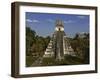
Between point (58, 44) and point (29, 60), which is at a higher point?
point (58, 44)

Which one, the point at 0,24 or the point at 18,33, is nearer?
the point at 0,24

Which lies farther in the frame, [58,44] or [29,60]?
[58,44]

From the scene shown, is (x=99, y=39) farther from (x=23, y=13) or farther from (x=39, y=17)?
(x=23, y=13)

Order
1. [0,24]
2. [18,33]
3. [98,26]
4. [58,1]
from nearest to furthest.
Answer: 1. [0,24]
2. [18,33]
3. [58,1]
4. [98,26]

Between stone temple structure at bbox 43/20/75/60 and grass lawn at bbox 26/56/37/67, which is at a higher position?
stone temple structure at bbox 43/20/75/60

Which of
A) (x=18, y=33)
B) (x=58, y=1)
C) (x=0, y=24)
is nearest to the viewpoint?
(x=0, y=24)

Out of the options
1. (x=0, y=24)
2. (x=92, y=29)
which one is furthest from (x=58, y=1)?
(x=0, y=24)

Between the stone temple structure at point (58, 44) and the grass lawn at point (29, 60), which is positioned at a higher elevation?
the stone temple structure at point (58, 44)

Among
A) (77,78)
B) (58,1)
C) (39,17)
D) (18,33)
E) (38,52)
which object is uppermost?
(58,1)
